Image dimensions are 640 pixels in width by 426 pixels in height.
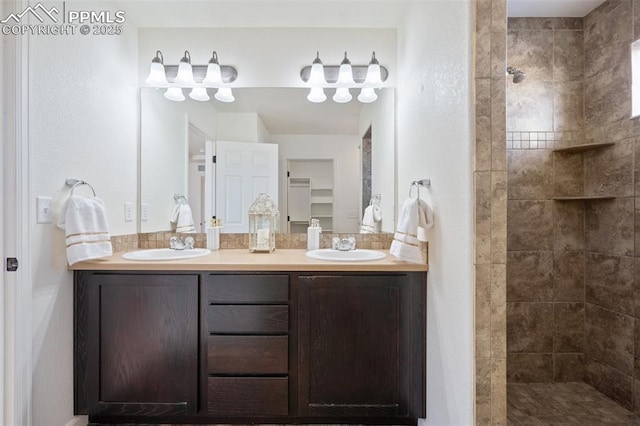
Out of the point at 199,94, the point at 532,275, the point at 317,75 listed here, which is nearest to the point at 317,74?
the point at 317,75

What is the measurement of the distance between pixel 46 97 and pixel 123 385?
1.46 meters

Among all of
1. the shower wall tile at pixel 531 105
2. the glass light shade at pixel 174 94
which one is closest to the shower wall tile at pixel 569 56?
the shower wall tile at pixel 531 105

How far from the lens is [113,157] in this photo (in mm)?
1900

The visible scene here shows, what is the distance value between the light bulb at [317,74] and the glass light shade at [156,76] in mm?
1023

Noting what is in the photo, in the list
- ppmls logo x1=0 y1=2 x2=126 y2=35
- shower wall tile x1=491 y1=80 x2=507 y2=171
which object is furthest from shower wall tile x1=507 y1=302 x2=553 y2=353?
ppmls logo x1=0 y1=2 x2=126 y2=35

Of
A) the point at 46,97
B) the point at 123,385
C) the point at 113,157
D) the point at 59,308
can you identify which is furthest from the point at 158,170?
the point at 123,385

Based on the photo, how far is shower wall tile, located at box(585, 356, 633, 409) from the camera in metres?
1.75

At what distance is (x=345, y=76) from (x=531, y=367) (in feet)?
7.60

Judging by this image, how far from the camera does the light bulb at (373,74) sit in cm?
209

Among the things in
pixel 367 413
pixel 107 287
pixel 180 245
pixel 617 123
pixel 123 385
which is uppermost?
pixel 617 123

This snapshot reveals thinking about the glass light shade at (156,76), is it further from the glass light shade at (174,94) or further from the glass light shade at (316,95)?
the glass light shade at (316,95)

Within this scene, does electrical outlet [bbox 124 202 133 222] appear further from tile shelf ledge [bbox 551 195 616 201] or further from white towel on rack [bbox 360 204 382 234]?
tile shelf ledge [bbox 551 195 616 201]

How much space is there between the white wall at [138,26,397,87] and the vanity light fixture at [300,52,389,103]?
1.9 inches

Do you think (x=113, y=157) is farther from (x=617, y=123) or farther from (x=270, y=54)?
(x=617, y=123)
